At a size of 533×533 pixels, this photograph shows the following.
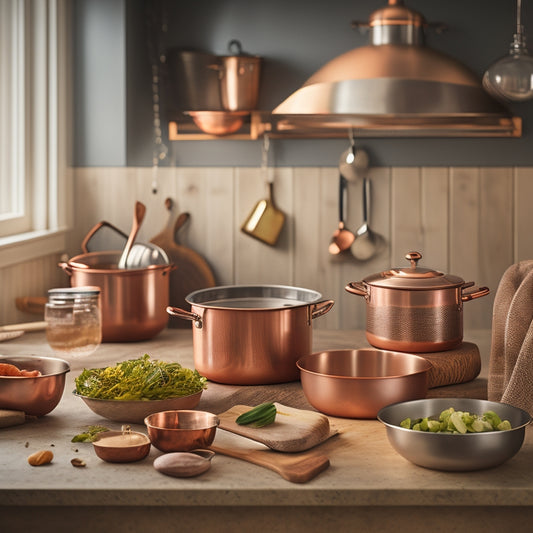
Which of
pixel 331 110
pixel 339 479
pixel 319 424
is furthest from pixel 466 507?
pixel 331 110

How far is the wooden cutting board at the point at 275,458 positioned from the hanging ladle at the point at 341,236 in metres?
1.41

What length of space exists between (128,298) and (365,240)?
2.99 feet

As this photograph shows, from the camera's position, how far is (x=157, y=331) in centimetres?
232

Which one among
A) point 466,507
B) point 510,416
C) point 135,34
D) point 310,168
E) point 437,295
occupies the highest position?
point 135,34

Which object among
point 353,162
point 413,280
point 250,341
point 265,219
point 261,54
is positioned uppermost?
point 261,54

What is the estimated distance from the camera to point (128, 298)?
2236 millimetres

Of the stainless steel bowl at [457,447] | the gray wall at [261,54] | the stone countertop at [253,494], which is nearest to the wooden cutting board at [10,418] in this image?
the stone countertop at [253,494]

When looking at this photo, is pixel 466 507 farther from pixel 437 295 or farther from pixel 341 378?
pixel 437 295

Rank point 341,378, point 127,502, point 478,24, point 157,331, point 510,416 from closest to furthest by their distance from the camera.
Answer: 1. point 127,502
2. point 510,416
3. point 341,378
4. point 157,331
5. point 478,24

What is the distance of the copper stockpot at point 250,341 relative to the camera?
1.74 m

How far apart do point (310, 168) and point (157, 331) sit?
831 millimetres

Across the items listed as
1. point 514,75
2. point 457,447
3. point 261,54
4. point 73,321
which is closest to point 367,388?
point 457,447

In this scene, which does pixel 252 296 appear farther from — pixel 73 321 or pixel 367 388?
pixel 367 388

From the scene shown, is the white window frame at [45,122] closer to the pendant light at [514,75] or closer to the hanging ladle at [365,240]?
the hanging ladle at [365,240]
